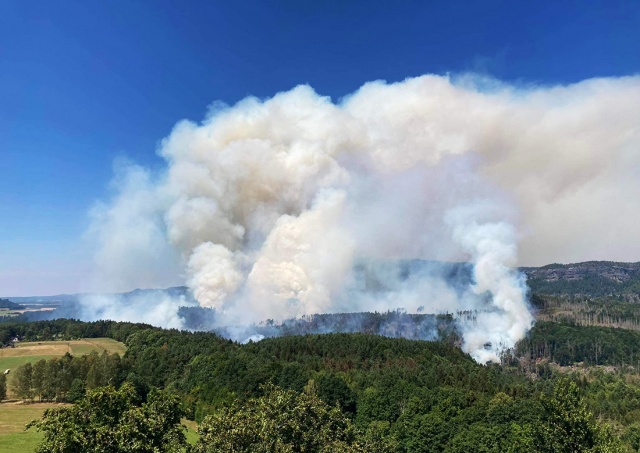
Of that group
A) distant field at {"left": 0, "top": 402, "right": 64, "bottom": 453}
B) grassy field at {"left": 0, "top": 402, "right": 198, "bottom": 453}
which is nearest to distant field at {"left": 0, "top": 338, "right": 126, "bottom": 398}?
distant field at {"left": 0, "top": 402, "right": 64, "bottom": 453}

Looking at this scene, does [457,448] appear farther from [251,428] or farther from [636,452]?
[251,428]

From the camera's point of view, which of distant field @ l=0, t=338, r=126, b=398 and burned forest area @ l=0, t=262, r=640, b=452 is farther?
distant field @ l=0, t=338, r=126, b=398

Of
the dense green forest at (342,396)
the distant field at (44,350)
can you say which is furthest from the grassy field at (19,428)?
the distant field at (44,350)

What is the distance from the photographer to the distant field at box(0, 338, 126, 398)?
481 feet

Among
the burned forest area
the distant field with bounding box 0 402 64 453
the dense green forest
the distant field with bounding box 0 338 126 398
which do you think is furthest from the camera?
the distant field with bounding box 0 338 126 398

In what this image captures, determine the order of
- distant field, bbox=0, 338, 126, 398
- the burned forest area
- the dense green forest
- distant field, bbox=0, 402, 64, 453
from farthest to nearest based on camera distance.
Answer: distant field, bbox=0, 338, 126, 398, distant field, bbox=0, 402, 64, 453, the dense green forest, the burned forest area

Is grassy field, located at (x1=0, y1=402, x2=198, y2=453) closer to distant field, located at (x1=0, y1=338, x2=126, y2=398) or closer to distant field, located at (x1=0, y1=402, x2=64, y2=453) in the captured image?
distant field, located at (x1=0, y1=402, x2=64, y2=453)

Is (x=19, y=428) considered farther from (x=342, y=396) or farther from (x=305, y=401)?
(x=342, y=396)

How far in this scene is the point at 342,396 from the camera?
105812mm

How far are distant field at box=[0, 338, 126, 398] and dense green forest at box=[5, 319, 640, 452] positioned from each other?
17833mm

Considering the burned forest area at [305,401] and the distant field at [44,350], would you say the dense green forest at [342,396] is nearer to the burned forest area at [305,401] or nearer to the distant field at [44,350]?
the burned forest area at [305,401]

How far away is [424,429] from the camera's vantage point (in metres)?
79.1

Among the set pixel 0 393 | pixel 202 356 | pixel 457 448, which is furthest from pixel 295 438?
pixel 202 356

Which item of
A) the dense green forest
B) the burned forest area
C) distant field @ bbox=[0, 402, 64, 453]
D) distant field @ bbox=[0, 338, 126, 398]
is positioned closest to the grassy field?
distant field @ bbox=[0, 402, 64, 453]
